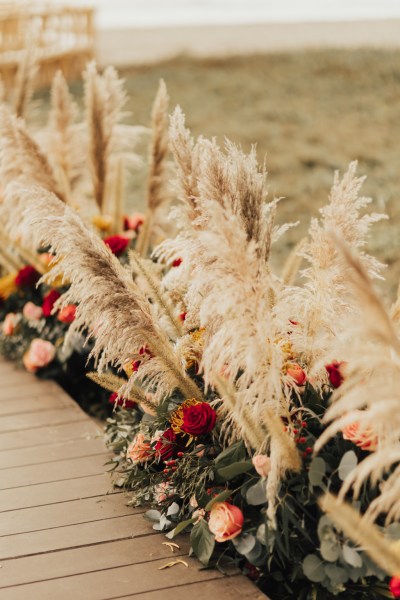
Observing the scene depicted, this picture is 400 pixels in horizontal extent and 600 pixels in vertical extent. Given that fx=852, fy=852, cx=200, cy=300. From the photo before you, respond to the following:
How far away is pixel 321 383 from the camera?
247 centimetres

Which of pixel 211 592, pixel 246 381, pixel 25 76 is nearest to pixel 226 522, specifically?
pixel 211 592

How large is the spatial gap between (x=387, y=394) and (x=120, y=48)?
12475 millimetres

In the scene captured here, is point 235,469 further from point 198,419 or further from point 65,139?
point 65,139

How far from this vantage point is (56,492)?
277cm

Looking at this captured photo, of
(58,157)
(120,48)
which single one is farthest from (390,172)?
(120,48)

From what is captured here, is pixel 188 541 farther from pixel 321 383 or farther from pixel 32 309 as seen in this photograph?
pixel 32 309

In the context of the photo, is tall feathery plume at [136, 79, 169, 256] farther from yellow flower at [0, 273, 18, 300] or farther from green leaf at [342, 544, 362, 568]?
green leaf at [342, 544, 362, 568]

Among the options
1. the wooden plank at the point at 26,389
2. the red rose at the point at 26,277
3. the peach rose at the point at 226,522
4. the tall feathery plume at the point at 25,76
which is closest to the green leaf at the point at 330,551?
the peach rose at the point at 226,522

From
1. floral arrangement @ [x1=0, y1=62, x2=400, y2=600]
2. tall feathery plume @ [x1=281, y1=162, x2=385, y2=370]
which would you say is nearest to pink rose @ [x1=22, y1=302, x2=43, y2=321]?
floral arrangement @ [x1=0, y1=62, x2=400, y2=600]

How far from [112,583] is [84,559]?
149 millimetres

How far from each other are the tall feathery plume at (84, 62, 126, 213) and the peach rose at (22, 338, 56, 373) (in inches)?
34.5

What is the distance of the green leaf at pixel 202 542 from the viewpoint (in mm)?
2314

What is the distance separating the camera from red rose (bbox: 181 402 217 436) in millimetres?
2428

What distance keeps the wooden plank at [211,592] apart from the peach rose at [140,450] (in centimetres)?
48
